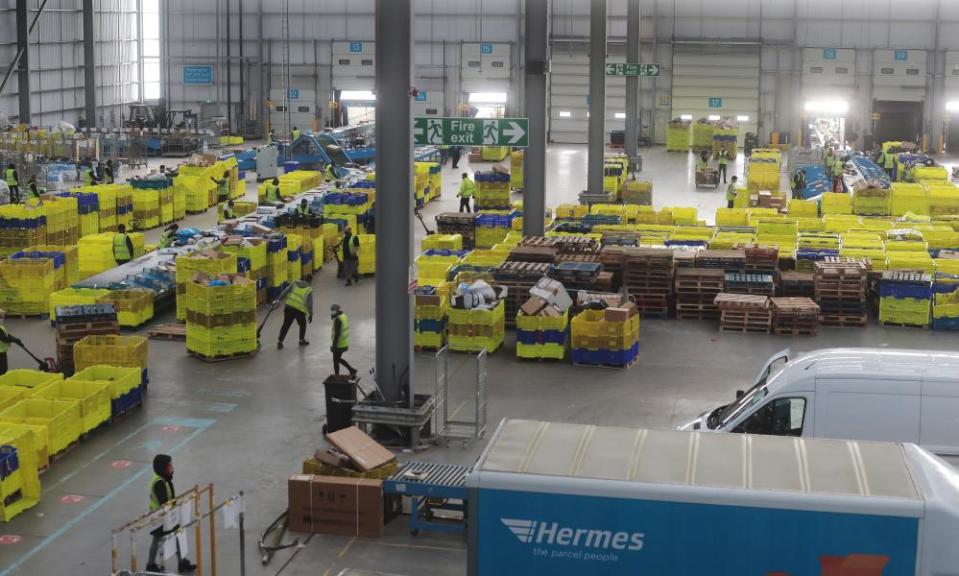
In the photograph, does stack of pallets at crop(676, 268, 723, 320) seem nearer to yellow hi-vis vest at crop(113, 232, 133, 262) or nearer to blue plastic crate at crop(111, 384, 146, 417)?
blue plastic crate at crop(111, 384, 146, 417)

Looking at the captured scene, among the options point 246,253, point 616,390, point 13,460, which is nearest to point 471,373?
point 616,390

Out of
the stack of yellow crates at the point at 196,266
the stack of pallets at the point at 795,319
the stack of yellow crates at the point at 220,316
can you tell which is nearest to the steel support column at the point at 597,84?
the stack of pallets at the point at 795,319

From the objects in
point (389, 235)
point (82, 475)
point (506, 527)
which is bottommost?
point (82, 475)

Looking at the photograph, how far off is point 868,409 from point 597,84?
20080 millimetres

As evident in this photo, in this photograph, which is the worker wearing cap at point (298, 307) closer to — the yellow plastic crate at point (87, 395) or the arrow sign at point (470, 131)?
the arrow sign at point (470, 131)

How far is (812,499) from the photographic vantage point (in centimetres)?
864

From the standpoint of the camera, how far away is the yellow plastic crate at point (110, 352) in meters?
17.3

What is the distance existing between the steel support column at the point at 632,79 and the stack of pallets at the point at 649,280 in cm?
1859

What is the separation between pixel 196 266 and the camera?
21.0 metres

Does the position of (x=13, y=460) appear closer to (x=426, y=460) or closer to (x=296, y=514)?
(x=296, y=514)

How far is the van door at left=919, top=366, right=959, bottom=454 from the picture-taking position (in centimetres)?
1209

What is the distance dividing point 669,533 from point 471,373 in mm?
10120

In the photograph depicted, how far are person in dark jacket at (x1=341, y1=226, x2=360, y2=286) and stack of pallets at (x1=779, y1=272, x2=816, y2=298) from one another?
824 centimetres

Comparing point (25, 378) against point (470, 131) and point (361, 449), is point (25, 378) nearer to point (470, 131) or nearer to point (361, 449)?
point (361, 449)
